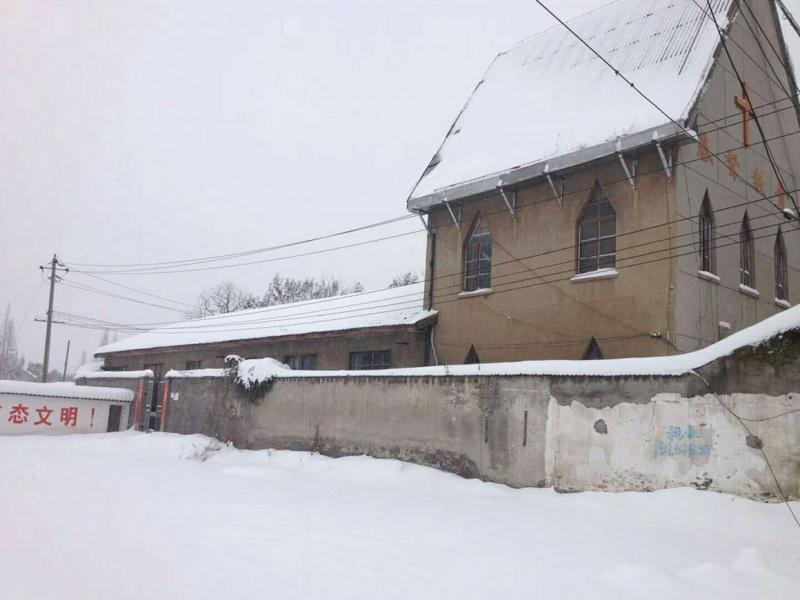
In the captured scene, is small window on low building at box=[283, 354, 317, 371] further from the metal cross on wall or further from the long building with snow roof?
the metal cross on wall

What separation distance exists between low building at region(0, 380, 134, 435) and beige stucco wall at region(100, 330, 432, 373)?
4507 millimetres

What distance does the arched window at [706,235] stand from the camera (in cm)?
1661

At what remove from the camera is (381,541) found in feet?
27.3

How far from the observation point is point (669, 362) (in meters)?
10.4

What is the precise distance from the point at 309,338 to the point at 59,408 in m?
9.22

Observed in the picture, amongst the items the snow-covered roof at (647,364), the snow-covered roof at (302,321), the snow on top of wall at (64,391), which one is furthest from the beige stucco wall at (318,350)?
the snow-covered roof at (647,364)

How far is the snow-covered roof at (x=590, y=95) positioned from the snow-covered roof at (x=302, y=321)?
3.71 metres

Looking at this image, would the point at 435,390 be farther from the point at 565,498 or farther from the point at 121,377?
the point at 121,377

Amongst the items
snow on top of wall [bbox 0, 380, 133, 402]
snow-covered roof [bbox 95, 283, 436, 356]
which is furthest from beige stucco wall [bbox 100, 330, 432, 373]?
snow on top of wall [bbox 0, 380, 133, 402]

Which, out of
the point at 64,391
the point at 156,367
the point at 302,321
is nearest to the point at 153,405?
the point at 64,391

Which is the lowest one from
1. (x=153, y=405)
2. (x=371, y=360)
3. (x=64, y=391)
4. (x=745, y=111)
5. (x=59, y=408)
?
(x=59, y=408)

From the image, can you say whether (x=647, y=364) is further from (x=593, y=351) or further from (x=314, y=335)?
(x=314, y=335)

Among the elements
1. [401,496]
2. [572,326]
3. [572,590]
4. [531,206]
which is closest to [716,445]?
[572,590]

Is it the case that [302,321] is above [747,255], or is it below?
below
